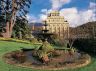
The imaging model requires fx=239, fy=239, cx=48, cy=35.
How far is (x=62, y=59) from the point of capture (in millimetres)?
13297

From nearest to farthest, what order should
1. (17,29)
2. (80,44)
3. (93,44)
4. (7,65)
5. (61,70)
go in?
(61,70) → (7,65) → (93,44) → (80,44) → (17,29)

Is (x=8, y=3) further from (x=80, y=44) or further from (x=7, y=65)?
(x=7, y=65)

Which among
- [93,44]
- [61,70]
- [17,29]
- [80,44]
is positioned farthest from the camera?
[17,29]

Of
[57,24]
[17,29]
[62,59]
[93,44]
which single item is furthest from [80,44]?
[57,24]

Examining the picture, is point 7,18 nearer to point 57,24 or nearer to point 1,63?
point 1,63

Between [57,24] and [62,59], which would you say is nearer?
[62,59]

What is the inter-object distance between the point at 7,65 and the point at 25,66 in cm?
97

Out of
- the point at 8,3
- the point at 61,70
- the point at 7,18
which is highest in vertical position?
the point at 8,3

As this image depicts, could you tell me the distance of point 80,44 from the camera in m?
24.0

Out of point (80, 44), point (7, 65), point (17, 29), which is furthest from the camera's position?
point (17, 29)

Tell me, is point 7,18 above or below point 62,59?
above

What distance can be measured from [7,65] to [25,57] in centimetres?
209

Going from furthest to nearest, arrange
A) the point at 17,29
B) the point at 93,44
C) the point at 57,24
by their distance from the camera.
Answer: the point at 57,24
the point at 17,29
the point at 93,44

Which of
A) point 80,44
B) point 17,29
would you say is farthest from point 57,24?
point 80,44
